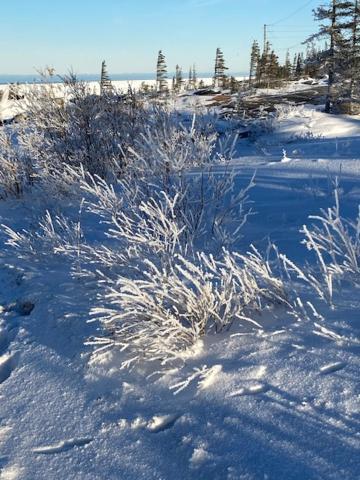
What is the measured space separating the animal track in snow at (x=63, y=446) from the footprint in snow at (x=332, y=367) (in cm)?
116

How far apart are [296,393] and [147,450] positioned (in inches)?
28.7

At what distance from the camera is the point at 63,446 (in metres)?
2.17

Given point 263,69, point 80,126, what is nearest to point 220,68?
point 263,69

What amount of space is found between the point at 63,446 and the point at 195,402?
2.15 feet

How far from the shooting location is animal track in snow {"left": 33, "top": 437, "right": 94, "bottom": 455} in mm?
2145

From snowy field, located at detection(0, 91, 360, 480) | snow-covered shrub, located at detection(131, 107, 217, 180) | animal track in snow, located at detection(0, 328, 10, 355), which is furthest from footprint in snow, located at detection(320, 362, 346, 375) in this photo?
snow-covered shrub, located at detection(131, 107, 217, 180)

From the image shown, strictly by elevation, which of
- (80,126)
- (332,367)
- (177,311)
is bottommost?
(332,367)

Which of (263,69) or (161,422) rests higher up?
(263,69)

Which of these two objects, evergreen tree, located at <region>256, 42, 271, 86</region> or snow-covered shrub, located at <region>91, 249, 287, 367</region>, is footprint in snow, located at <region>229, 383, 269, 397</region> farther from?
evergreen tree, located at <region>256, 42, 271, 86</region>

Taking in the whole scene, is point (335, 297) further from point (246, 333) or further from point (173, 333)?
point (173, 333)

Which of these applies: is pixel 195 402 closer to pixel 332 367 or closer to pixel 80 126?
pixel 332 367

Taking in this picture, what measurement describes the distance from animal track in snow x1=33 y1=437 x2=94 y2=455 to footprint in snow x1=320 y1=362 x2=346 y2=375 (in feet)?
3.79

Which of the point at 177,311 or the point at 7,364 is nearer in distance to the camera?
the point at 177,311

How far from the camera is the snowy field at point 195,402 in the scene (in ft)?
6.22
